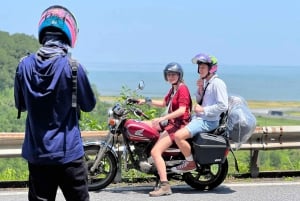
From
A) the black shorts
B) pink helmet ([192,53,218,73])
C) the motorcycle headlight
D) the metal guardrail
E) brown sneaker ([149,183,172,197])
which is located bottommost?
brown sneaker ([149,183,172,197])

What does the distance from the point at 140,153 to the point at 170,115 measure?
749mm

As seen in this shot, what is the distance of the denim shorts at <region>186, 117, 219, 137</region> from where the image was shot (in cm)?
711

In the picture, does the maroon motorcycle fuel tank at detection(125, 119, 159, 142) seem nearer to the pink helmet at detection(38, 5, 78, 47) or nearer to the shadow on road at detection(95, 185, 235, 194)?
the shadow on road at detection(95, 185, 235, 194)

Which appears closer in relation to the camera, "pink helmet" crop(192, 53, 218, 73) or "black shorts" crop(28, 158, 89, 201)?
"black shorts" crop(28, 158, 89, 201)

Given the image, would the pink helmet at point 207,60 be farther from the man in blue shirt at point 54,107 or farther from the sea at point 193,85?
the man in blue shirt at point 54,107

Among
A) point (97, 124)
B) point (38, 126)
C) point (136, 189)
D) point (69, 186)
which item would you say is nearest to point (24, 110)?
point (38, 126)

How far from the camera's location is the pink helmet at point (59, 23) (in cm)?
348

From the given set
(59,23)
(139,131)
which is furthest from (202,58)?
(59,23)

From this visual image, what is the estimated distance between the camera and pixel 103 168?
7.34 metres

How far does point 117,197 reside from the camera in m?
6.98

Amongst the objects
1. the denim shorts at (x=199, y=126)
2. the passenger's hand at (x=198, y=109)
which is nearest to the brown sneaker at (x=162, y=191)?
the denim shorts at (x=199, y=126)

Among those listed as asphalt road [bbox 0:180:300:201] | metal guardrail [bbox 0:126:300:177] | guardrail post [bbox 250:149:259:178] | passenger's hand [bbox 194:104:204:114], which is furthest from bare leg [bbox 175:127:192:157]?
guardrail post [bbox 250:149:259:178]

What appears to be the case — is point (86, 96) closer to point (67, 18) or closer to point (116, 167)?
point (67, 18)

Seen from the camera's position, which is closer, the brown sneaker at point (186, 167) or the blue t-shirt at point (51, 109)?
the blue t-shirt at point (51, 109)
